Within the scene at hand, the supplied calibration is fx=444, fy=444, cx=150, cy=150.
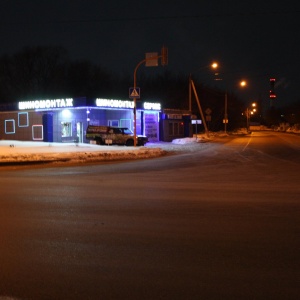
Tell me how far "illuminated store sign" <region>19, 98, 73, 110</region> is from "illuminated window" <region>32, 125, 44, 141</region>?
2.07m

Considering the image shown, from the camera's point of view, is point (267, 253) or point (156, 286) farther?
point (267, 253)

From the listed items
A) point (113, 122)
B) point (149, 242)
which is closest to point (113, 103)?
point (113, 122)

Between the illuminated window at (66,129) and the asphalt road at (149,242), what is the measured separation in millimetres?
27843

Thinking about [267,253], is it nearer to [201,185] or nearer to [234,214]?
[234,214]

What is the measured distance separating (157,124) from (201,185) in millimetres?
35394

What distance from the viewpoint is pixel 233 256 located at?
20.3ft

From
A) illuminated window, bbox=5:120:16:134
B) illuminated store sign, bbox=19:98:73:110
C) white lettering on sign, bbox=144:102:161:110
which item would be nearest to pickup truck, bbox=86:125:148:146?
illuminated store sign, bbox=19:98:73:110

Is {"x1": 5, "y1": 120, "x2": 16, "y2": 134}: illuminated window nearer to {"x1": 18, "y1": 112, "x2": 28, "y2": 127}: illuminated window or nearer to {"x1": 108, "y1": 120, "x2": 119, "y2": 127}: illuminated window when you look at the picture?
{"x1": 18, "y1": 112, "x2": 28, "y2": 127}: illuminated window

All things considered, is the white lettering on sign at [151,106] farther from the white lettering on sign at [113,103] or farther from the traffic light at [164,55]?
the traffic light at [164,55]

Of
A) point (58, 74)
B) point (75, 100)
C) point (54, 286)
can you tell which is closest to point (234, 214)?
point (54, 286)

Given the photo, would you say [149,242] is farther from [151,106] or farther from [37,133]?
[151,106]

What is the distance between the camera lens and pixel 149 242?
6926 mm

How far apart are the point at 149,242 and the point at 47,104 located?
113ft

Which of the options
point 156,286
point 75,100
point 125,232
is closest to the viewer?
point 156,286
